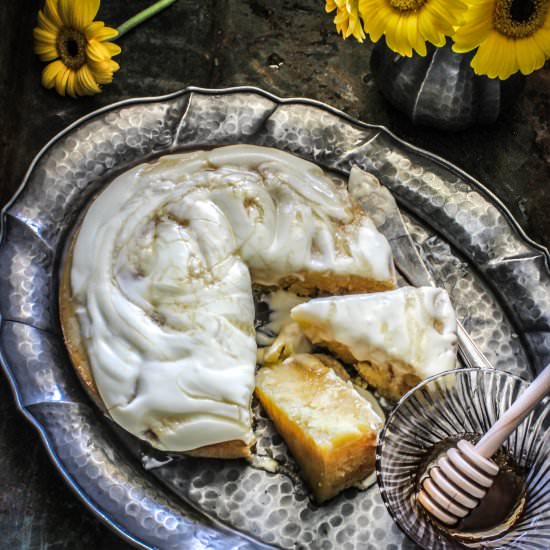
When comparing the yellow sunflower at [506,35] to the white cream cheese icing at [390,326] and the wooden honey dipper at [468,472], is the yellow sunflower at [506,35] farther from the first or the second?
the wooden honey dipper at [468,472]

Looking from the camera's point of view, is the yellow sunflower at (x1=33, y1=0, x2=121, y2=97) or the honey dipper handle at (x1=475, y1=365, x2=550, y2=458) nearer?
the honey dipper handle at (x1=475, y1=365, x2=550, y2=458)

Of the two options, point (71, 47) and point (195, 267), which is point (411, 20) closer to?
point (195, 267)

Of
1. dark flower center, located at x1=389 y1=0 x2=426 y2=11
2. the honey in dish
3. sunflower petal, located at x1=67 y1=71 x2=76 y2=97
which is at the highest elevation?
dark flower center, located at x1=389 y1=0 x2=426 y2=11

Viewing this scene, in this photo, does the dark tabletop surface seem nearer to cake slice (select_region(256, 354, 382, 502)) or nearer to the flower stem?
the flower stem

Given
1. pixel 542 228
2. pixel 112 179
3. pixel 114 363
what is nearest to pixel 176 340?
pixel 114 363

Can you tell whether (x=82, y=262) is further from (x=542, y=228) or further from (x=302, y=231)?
(x=542, y=228)

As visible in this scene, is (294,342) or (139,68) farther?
(139,68)

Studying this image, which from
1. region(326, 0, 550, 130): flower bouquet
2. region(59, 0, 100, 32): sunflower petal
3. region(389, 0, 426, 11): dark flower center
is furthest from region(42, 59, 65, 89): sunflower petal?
region(389, 0, 426, 11): dark flower center
